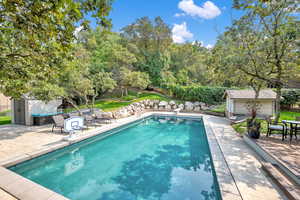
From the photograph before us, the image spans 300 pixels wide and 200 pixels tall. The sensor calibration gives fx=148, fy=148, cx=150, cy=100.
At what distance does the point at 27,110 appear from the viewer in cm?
1044

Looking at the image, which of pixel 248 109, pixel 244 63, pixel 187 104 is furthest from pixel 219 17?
pixel 187 104

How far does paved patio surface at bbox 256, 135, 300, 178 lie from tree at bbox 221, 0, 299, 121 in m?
2.82

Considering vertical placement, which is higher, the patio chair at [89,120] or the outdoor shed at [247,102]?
the outdoor shed at [247,102]

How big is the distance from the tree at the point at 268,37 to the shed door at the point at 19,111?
14.1 metres

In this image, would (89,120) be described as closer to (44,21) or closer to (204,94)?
(44,21)

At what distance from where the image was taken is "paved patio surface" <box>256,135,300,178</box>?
4512 millimetres

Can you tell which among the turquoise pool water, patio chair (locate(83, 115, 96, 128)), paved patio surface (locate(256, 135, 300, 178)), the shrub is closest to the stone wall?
patio chair (locate(83, 115, 96, 128))

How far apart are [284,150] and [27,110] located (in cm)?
1463

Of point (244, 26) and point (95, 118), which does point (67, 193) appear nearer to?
point (95, 118)

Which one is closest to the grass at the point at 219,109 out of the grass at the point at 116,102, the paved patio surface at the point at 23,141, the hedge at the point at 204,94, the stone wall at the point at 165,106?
the stone wall at the point at 165,106

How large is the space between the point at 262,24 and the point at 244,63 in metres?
1.99

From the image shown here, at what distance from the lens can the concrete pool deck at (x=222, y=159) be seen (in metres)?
3.62

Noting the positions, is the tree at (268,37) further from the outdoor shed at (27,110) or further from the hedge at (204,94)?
the outdoor shed at (27,110)

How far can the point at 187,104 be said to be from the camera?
20.5m
